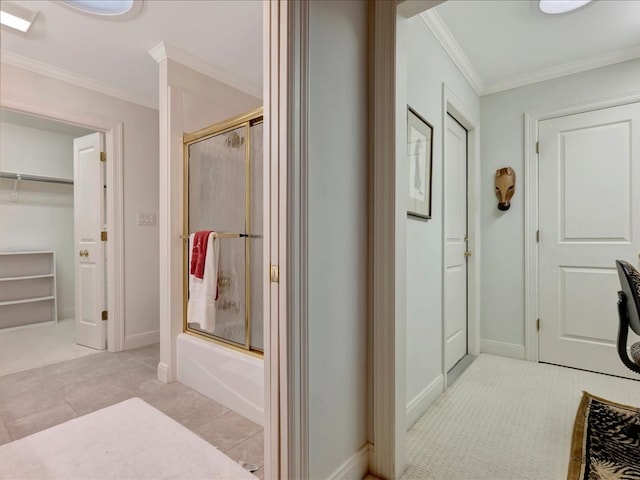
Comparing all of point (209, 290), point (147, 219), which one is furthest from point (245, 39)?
point (147, 219)

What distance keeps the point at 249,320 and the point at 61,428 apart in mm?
1122

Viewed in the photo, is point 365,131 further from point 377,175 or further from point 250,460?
point 250,460

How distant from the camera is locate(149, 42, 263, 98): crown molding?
7.89ft

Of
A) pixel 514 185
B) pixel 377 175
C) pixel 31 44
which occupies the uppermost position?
pixel 31 44

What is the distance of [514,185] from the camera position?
A: 9.34ft

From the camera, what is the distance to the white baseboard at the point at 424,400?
1.81 m

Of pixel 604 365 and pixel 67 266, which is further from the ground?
pixel 67 266

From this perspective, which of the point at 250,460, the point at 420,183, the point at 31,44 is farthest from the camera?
the point at 31,44

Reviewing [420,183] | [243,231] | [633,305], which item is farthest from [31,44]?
[633,305]

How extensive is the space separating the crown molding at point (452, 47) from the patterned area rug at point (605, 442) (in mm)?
2412

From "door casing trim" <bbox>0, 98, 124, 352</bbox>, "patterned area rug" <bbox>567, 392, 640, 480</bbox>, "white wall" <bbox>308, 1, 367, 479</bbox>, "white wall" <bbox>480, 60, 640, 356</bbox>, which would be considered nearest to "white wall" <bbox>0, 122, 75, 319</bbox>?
"door casing trim" <bbox>0, 98, 124, 352</bbox>

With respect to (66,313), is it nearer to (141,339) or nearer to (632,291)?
(141,339)

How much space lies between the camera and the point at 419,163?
1942 millimetres

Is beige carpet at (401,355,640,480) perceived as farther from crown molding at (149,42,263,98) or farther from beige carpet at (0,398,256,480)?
crown molding at (149,42,263,98)
